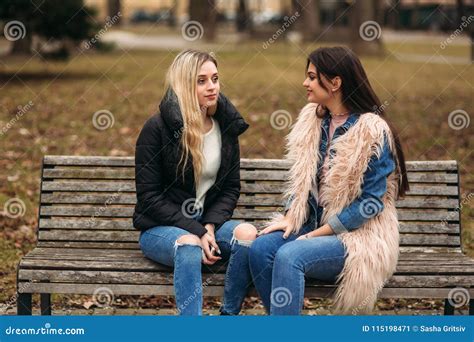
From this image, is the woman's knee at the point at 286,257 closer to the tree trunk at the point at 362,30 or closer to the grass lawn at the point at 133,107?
the grass lawn at the point at 133,107

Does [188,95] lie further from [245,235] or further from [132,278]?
[132,278]

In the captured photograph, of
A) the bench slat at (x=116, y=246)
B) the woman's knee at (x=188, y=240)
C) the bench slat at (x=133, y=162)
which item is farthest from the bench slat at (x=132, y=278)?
the bench slat at (x=133, y=162)

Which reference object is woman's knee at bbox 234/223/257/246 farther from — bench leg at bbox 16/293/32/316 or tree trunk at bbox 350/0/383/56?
tree trunk at bbox 350/0/383/56

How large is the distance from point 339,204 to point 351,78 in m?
0.60

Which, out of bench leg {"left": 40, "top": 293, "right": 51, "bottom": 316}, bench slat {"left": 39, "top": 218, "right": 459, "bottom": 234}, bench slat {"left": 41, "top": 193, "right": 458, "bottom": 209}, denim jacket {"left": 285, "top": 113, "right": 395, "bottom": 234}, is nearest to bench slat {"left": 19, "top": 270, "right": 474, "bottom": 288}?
denim jacket {"left": 285, "top": 113, "right": 395, "bottom": 234}

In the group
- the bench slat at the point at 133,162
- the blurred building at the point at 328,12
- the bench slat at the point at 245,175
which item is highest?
the blurred building at the point at 328,12

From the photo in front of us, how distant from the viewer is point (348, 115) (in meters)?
4.26

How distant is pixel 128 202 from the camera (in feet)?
16.1

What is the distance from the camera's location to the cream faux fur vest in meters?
4.01

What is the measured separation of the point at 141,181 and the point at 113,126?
6.79m

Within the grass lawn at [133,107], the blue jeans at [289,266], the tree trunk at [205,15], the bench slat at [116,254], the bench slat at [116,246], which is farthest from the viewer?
the tree trunk at [205,15]

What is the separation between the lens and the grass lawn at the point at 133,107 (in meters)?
8.09

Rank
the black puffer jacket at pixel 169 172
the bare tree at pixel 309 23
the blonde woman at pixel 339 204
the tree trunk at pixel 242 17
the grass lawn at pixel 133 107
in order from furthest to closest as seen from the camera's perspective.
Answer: the tree trunk at pixel 242 17 → the bare tree at pixel 309 23 → the grass lawn at pixel 133 107 → the black puffer jacket at pixel 169 172 → the blonde woman at pixel 339 204

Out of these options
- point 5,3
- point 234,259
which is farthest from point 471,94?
point 234,259
